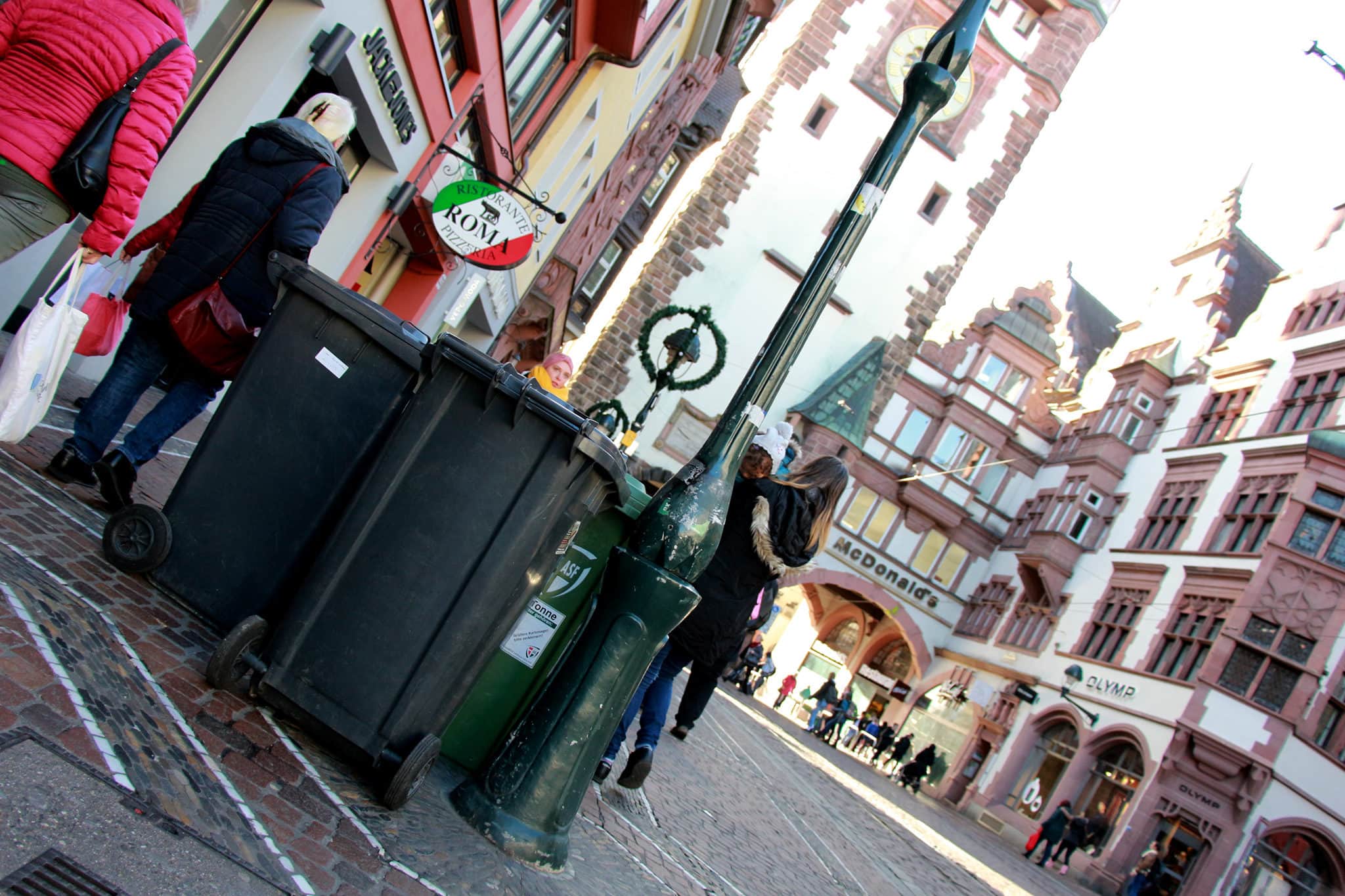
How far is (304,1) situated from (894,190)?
22319 millimetres

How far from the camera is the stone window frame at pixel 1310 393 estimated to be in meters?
26.4

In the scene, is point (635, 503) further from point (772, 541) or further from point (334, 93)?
point (334, 93)

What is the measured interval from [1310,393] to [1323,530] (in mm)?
3874

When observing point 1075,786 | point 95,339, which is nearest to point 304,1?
point 95,339

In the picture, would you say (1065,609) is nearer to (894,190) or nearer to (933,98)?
(894,190)

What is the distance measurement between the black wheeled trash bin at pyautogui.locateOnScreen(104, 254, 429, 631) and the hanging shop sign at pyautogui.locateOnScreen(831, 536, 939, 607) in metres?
30.8

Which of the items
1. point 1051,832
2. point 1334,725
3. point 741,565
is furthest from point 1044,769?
point 741,565

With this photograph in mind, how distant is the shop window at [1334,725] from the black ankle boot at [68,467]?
26.0m

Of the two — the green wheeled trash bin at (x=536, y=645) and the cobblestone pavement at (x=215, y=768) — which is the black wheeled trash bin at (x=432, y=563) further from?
the green wheeled trash bin at (x=536, y=645)

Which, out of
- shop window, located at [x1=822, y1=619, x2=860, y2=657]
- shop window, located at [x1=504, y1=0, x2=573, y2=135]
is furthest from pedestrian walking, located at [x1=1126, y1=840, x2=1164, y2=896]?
shop window, located at [x1=504, y1=0, x2=573, y2=135]

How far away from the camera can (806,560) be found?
5.66 m

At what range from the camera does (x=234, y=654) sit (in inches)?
145

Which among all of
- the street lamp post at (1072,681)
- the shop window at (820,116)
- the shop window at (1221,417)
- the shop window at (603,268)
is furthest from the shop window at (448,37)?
the shop window at (1221,417)

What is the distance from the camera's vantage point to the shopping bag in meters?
4.50
